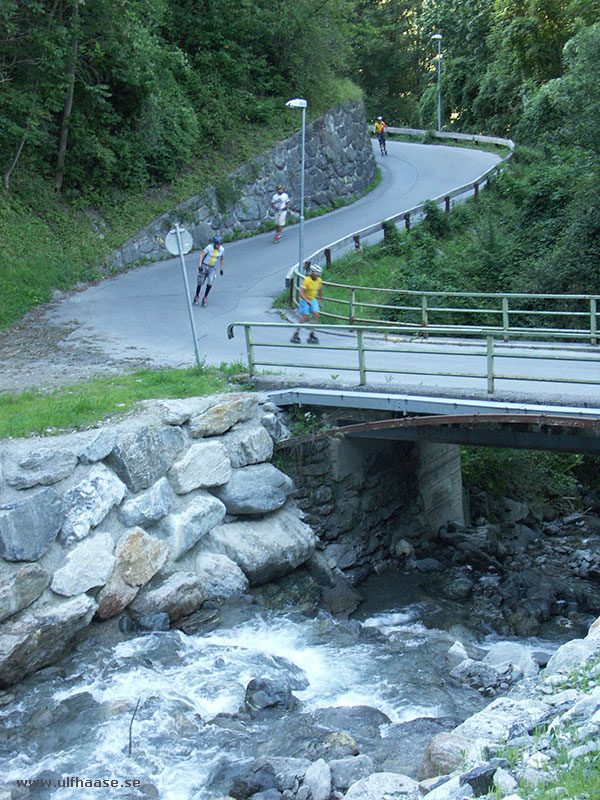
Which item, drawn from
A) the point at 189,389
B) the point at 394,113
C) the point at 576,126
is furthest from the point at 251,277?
the point at 394,113

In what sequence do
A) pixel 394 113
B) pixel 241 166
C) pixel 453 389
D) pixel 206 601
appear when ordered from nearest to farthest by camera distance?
pixel 206 601
pixel 453 389
pixel 241 166
pixel 394 113

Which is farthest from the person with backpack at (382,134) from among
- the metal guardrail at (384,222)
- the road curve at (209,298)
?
the metal guardrail at (384,222)

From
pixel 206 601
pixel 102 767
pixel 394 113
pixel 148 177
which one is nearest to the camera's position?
pixel 102 767

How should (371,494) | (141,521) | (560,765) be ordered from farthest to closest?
(371,494), (141,521), (560,765)

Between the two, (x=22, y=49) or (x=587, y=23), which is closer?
(x=22, y=49)

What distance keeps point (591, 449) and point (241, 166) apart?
20889mm

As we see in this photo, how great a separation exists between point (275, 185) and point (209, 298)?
10.4 metres

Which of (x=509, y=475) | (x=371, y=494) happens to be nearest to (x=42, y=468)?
(x=371, y=494)

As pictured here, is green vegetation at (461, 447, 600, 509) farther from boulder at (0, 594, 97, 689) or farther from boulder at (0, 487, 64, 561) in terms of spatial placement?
boulder at (0, 487, 64, 561)

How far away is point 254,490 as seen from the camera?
484 inches

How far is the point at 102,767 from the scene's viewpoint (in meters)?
7.88

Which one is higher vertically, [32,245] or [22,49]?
[22,49]

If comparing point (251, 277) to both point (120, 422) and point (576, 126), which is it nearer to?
point (576, 126)

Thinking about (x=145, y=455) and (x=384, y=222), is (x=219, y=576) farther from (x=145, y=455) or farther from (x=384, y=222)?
(x=384, y=222)
